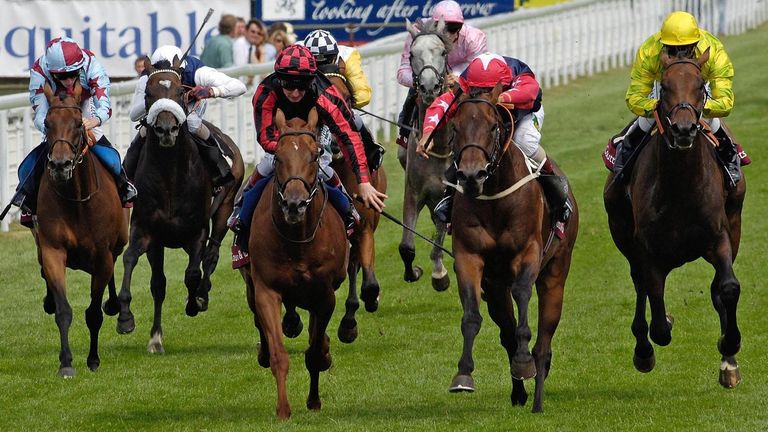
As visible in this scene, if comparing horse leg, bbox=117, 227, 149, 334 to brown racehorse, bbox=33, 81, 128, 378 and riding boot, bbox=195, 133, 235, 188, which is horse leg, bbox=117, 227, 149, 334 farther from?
riding boot, bbox=195, 133, 235, 188

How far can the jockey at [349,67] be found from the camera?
462 inches

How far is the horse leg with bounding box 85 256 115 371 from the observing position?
433 inches

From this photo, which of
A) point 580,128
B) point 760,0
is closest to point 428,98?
point 580,128

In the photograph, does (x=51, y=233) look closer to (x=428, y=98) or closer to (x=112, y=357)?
(x=112, y=357)

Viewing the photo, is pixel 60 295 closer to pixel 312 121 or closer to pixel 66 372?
pixel 66 372

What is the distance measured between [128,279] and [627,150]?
3.87m

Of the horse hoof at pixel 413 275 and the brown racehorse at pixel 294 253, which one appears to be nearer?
the brown racehorse at pixel 294 253

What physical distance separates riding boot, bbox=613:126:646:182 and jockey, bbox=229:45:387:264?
1.78 meters

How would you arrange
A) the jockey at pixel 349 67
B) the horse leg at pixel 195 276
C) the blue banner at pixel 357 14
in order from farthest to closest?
the blue banner at pixel 357 14 < the horse leg at pixel 195 276 < the jockey at pixel 349 67

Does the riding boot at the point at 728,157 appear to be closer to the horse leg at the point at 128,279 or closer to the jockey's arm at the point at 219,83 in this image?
the jockey's arm at the point at 219,83

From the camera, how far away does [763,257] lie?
49.3 ft

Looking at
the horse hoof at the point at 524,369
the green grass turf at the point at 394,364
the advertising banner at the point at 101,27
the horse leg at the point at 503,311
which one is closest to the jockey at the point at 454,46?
the green grass turf at the point at 394,364

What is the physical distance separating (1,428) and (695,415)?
13.2 ft

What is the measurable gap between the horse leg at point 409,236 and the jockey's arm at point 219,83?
1745mm
